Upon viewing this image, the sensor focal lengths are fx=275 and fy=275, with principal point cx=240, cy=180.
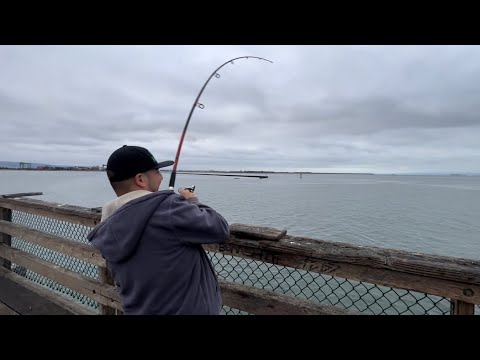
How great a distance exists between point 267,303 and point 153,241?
1039mm

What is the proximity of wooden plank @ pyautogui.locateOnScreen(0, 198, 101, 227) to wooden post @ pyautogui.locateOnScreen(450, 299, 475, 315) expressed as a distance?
2847 mm

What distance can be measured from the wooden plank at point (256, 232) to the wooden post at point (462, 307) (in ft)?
3.27

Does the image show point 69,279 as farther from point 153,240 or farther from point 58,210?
point 153,240

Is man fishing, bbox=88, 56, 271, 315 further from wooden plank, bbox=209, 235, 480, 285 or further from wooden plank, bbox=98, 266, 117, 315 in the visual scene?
wooden plank, bbox=98, 266, 117, 315

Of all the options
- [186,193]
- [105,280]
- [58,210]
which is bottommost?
[105,280]

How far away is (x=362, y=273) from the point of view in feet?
5.41

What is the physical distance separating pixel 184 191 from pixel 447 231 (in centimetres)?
2292

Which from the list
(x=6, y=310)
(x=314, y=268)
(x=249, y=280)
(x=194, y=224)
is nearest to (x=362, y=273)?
(x=314, y=268)

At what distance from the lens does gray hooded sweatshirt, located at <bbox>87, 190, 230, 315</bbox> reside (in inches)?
54.7

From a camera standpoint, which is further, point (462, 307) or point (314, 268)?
point (314, 268)
